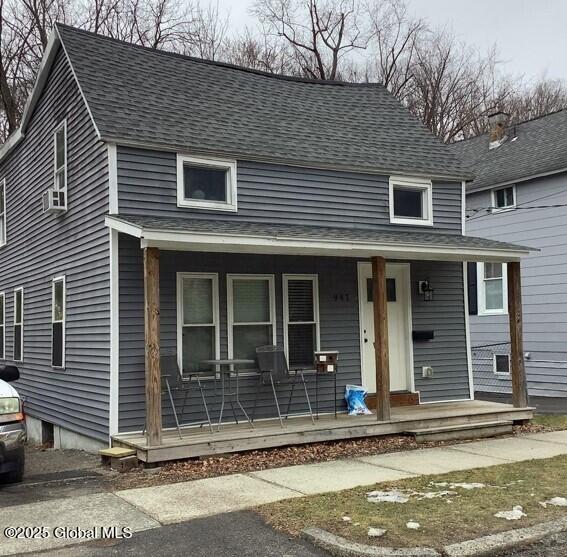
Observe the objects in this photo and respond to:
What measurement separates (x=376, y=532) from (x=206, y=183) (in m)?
5.94

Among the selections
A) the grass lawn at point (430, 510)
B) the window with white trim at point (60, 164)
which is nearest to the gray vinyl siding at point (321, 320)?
the window with white trim at point (60, 164)

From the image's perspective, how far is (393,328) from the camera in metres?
11.1

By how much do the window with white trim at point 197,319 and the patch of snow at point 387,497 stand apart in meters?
3.72

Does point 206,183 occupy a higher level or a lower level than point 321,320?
higher

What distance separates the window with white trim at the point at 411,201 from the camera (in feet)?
36.7

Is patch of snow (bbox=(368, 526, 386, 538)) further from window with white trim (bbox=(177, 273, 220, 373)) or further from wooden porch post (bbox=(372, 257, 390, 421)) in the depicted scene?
window with white trim (bbox=(177, 273, 220, 373))

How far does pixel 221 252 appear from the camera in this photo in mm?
9320

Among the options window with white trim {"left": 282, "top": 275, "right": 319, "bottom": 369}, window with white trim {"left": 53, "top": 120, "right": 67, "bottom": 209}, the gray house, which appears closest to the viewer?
the gray house

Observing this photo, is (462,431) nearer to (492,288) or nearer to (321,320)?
(321,320)

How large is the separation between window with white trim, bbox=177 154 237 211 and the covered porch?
0.51 meters

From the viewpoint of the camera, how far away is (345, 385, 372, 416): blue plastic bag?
10.2m

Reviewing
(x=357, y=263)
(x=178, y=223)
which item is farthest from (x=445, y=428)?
(x=178, y=223)

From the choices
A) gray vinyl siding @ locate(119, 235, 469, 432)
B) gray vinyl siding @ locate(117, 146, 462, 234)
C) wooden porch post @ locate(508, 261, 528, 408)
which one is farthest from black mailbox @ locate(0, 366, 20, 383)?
wooden porch post @ locate(508, 261, 528, 408)

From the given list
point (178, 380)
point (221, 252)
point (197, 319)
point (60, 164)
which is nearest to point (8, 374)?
point (178, 380)
